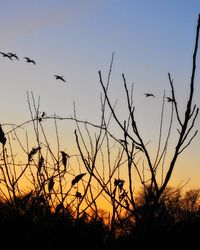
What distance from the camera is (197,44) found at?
2297mm

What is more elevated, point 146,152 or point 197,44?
point 197,44

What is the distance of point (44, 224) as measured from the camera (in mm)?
4137

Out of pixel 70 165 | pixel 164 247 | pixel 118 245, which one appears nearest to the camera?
pixel 164 247

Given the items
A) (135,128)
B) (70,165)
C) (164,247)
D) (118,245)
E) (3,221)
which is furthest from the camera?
(3,221)

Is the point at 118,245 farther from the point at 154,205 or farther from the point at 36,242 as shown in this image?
the point at 154,205

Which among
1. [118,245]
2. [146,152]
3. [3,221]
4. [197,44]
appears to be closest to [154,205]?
[146,152]

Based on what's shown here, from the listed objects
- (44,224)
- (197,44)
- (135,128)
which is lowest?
(44,224)

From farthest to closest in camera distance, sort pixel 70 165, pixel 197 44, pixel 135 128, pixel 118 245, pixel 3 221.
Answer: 1. pixel 3 221
2. pixel 70 165
3. pixel 118 245
4. pixel 135 128
5. pixel 197 44

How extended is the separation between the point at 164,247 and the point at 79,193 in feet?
4.74

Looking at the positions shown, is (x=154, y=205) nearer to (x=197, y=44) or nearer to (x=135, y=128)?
(x=135, y=128)

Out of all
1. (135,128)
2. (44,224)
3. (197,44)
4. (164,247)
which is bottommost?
(164,247)

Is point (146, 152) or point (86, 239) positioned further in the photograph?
point (86, 239)

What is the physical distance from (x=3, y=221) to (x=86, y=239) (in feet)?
5.08

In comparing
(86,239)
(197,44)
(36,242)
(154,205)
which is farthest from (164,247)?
(197,44)
